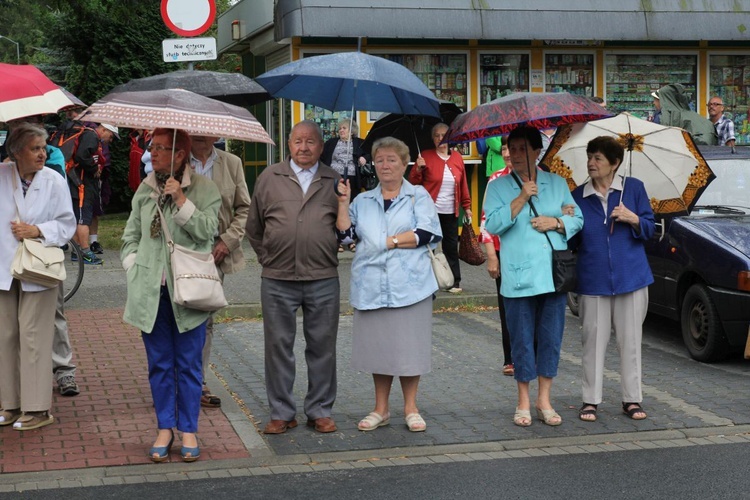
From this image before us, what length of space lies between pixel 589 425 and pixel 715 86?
1158 centimetres

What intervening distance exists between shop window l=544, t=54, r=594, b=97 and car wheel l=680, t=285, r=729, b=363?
810cm

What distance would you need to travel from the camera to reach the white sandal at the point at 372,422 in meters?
7.39

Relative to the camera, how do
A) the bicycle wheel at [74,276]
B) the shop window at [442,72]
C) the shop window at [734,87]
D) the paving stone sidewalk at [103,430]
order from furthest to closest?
the shop window at [734,87]
the shop window at [442,72]
the bicycle wheel at [74,276]
the paving stone sidewalk at [103,430]

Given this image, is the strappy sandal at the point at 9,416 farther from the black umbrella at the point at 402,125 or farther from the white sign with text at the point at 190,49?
the white sign with text at the point at 190,49

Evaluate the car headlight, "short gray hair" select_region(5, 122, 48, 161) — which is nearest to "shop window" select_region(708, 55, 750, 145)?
the car headlight

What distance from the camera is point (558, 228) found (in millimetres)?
7418

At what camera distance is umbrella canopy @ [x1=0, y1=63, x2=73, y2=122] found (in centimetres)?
634

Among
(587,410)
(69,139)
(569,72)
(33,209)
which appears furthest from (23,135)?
(569,72)

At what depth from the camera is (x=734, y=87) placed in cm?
1797

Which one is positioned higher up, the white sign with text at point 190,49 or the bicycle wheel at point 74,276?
the white sign with text at point 190,49

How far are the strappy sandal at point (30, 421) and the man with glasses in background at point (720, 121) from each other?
1136 cm

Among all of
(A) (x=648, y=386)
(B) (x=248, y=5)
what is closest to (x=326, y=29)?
(B) (x=248, y=5)

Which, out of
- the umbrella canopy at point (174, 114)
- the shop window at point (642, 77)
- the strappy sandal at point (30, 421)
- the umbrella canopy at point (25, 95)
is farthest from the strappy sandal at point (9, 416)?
the shop window at point (642, 77)

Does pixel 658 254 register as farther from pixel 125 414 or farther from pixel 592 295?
pixel 125 414
